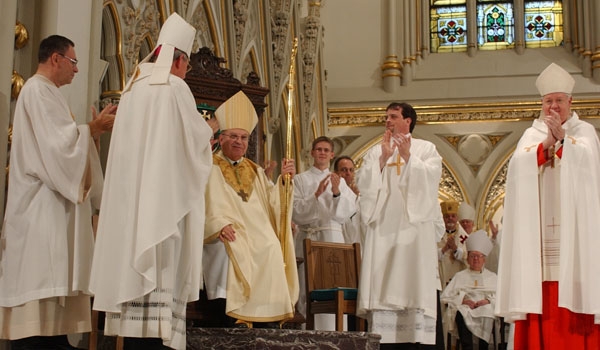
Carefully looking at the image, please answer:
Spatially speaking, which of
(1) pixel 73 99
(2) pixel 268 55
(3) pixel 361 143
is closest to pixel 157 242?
(1) pixel 73 99

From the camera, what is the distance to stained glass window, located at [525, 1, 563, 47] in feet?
52.2

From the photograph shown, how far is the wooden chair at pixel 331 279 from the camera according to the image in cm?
648

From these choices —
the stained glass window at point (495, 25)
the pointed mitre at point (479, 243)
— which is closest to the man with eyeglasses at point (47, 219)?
the pointed mitre at point (479, 243)

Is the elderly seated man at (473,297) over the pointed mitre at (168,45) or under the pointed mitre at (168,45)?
under

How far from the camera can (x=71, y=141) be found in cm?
489

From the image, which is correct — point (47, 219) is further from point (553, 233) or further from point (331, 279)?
point (553, 233)

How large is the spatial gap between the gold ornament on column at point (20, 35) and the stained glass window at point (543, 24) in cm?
1199

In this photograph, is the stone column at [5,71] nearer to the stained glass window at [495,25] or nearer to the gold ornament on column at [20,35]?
the gold ornament on column at [20,35]

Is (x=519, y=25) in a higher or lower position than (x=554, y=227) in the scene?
higher

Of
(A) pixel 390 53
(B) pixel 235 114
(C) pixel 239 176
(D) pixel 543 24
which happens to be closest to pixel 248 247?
(C) pixel 239 176

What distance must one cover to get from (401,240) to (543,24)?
10.8 m

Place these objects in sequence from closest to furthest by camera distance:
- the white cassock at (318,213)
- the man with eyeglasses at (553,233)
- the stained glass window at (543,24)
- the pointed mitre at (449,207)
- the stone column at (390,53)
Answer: the man with eyeglasses at (553,233) → the white cassock at (318,213) → the pointed mitre at (449,207) → the stone column at (390,53) → the stained glass window at (543,24)

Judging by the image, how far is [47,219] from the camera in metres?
4.71

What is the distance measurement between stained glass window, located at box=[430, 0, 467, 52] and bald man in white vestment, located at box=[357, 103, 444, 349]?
33.0 feet
